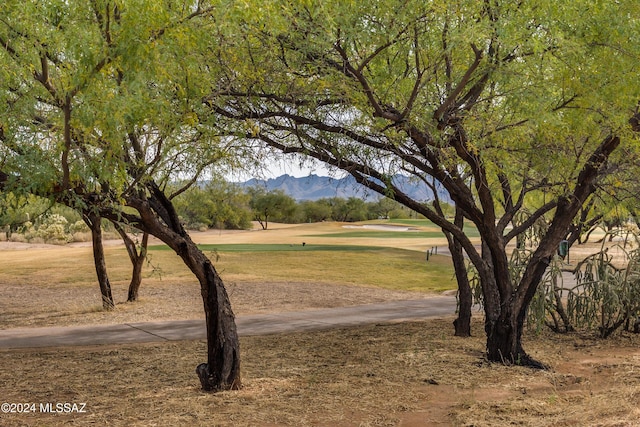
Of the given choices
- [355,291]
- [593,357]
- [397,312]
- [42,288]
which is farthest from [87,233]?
[593,357]

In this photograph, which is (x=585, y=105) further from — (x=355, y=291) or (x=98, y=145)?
(x=355, y=291)

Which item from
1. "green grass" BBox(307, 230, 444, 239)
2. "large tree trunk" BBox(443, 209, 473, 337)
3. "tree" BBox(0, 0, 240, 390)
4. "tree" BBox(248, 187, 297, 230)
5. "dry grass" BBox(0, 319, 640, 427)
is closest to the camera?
"tree" BBox(0, 0, 240, 390)

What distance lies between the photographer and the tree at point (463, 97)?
827 centimetres

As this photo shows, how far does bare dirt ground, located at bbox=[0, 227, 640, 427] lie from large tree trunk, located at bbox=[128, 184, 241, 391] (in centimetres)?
28

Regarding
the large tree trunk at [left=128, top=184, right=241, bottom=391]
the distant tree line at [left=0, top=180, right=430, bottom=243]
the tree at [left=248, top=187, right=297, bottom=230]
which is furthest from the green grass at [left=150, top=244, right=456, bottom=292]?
the tree at [left=248, top=187, right=297, bottom=230]

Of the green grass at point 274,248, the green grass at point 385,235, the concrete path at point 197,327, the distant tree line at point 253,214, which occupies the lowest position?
the concrete path at point 197,327

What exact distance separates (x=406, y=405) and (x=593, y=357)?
16.5 ft

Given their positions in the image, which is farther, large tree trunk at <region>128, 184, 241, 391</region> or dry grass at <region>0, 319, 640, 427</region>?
large tree trunk at <region>128, 184, 241, 391</region>

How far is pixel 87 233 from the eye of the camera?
51781 millimetres

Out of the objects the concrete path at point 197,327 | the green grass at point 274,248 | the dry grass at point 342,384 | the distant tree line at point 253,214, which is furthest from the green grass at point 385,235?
the dry grass at point 342,384

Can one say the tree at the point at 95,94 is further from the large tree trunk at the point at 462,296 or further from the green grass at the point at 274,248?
the green grass at the point at 274,248

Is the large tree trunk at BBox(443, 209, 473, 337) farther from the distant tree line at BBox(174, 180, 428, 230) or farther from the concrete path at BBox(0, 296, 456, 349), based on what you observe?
the distant tree line at BBox(174, 180, 428, 230)

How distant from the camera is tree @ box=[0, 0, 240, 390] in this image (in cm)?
662

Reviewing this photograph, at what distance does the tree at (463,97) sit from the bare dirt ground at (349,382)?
1.26m
